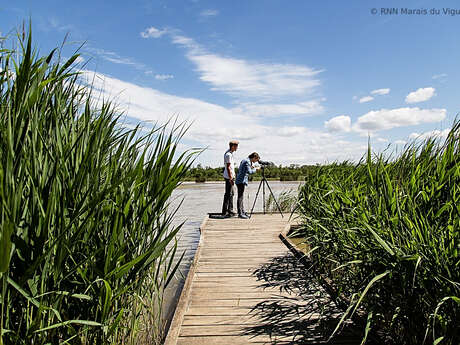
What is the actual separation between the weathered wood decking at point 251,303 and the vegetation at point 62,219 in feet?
2.73

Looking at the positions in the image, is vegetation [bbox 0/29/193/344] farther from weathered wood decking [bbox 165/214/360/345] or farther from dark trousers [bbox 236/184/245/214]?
dark trousers [bbox 236/184/245/214]

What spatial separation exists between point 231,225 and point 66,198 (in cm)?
603

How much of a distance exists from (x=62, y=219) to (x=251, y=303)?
7.09ft

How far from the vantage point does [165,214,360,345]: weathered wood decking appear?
2408 millimetres

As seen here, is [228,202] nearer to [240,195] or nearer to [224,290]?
[240,195]

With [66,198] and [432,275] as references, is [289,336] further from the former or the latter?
[66,198]

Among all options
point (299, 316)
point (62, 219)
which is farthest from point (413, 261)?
point (62, 219)

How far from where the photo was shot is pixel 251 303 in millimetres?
3047

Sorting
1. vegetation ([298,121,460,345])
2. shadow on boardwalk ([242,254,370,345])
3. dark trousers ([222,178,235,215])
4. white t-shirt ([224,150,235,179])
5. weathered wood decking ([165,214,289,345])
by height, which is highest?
white t-shirt ([224,150,235,179])

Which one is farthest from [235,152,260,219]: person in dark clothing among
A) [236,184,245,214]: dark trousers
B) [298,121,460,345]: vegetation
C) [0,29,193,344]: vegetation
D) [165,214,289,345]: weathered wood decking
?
[0,29,193,344]: vegetation

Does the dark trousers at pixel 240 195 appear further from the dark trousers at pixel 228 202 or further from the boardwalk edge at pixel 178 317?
the boardwalk edge at pixel 178 317

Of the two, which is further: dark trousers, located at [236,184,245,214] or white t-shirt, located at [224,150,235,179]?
dark trousers, located at [236,184,245,214]

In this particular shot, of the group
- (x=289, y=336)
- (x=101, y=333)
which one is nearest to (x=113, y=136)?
(x=101, y=333)

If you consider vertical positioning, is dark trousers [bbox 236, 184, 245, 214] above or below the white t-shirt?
below
